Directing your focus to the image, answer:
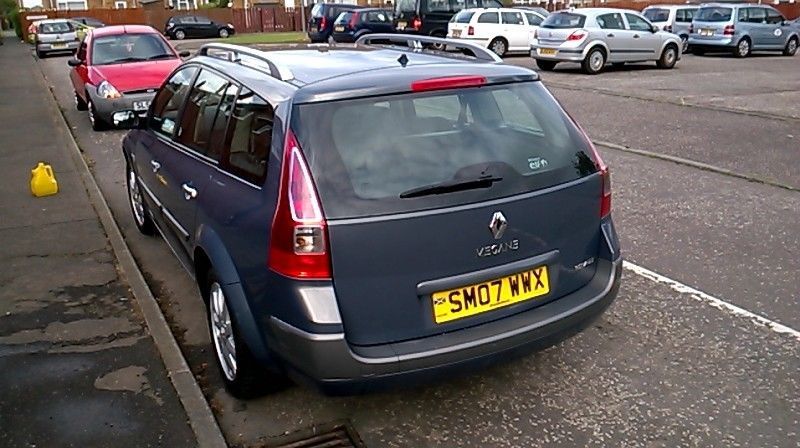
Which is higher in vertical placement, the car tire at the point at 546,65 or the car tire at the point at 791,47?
the car tire at the point at 791,47

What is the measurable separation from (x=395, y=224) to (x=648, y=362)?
5.88 ft

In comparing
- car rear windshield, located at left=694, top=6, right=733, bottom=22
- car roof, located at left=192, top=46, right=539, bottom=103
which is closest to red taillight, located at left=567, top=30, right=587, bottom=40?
car rear windshield, located at left=694, top=6, right=733, bottom=22

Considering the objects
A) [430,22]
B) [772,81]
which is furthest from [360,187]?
[430,22]

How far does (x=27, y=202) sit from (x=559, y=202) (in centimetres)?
601

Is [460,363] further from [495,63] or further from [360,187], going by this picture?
[495,63]

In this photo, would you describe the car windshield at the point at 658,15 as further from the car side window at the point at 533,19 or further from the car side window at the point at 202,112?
the car side window at the point at 202,112

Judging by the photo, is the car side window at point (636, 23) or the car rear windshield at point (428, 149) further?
the car side window at point (636, 23)

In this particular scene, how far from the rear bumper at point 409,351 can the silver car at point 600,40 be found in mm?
15977

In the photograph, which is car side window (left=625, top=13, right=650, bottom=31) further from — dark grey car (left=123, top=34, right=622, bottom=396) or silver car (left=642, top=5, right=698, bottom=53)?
dark grey car (left=123, top=34, right=622, bottom=396)

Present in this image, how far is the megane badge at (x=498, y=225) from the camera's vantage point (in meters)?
2.85

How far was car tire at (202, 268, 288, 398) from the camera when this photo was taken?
321 cm

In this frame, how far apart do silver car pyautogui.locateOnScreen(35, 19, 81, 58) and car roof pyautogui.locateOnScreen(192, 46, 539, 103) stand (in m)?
29.2

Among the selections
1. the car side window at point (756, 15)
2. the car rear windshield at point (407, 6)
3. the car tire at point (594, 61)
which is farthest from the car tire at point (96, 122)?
the car side window at point (756, 15)

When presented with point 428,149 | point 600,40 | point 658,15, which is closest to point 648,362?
point 428,149
